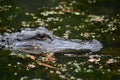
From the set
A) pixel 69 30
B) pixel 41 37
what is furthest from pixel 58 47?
pixel 69 30

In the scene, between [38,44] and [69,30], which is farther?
[69,30]

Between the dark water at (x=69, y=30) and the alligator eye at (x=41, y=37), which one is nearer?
the dark water at (x=69, y=30)

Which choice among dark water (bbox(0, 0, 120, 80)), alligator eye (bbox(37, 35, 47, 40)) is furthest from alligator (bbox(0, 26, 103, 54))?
dark water (bbox(0, 0, 120, 80))

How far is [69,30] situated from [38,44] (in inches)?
80.2

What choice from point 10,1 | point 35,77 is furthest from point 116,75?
point 10,1

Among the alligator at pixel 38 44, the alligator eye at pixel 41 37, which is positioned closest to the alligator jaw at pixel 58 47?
the alligator at pixel 38 44

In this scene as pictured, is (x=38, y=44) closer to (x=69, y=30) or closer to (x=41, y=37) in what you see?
(x=41, y=37)

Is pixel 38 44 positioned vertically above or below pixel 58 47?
above

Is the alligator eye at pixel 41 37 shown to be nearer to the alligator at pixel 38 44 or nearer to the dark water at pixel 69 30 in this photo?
the alligator at pixel 38 44

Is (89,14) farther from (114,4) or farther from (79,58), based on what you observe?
(79,58)

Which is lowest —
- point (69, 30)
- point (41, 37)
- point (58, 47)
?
point (69, 30)

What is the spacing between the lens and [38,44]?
9.17 meters

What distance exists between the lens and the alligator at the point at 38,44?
30.0ft

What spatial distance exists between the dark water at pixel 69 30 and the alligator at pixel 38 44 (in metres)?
0.24
